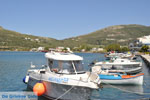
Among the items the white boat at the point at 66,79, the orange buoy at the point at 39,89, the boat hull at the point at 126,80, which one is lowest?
the boat hull at the point at 126,80

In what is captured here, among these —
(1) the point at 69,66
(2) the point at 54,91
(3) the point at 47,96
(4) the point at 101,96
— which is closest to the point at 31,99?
(3) the point at 47,96

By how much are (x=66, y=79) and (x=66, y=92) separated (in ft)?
3.23

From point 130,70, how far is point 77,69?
2198 cm

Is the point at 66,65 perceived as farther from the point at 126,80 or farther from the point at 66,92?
the point at 126,80

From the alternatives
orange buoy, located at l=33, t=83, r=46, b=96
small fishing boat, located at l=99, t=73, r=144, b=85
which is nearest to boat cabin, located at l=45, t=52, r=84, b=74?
orange buoy, located at l=33, t=83, r=46, b=96

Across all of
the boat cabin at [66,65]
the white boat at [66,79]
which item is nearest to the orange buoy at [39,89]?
the white boat at [66,79]

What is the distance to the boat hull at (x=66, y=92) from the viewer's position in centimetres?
1423

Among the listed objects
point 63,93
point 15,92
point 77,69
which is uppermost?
point 77,69

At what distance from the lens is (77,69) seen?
1580 centimetres

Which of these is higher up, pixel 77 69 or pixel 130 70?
pixel 77 69

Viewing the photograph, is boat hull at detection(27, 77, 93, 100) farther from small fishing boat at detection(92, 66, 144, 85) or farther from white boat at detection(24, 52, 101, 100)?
small fishing boat at detection(92, 66, 144, 85)

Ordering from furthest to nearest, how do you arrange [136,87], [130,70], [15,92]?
[130,70] < [136,87] < [15,92]

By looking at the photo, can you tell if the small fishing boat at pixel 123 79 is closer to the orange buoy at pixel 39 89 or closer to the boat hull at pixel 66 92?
the boat hull at pixel 66 92

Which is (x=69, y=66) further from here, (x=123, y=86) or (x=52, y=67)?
(x=123, y=86)
